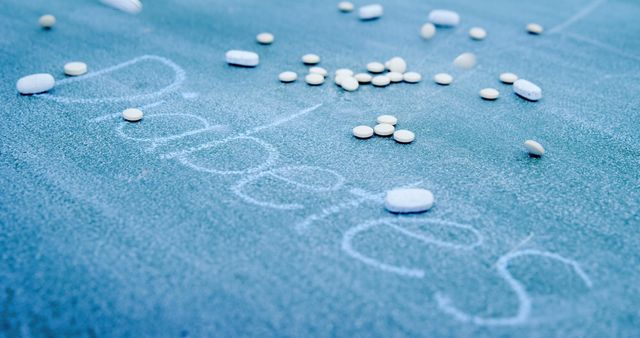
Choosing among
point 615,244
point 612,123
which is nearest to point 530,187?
point 615,244

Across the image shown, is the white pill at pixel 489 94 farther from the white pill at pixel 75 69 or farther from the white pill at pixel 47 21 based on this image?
the white pill at pixel 47 21

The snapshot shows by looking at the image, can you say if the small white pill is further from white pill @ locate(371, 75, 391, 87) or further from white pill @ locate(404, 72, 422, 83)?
white pill @ locate(404, 72, 422, 83)

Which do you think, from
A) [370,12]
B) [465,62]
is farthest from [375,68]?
[370,12]

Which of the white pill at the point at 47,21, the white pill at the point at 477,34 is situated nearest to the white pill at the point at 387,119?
the white pill at the point at 477,34

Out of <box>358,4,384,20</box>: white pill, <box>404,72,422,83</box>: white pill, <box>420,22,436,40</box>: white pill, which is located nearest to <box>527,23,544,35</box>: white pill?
<box>420,22,436,40</box>: white pill

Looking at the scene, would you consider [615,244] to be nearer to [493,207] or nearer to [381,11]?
[493,207]

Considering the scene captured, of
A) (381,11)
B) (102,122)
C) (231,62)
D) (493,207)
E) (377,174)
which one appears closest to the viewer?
(493,207)
